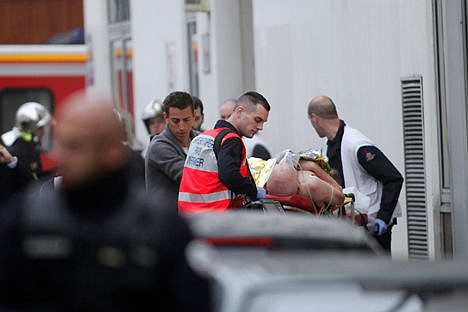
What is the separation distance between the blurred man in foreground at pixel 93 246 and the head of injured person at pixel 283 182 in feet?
18.3

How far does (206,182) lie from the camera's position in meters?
9.83

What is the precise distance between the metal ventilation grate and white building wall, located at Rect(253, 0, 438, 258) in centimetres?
14

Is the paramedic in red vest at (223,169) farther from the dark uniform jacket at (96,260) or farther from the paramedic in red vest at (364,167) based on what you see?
Result: the dark uniform jacket at (96,260)

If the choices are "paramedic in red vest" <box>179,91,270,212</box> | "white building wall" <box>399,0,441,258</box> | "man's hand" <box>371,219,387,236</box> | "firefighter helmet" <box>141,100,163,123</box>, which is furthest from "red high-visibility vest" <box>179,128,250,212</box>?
"firefighter helmet" <box>141,100,163,123</box>

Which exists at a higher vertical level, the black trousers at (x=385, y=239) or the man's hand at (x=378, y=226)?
the man's hand at (x=378, y=226)

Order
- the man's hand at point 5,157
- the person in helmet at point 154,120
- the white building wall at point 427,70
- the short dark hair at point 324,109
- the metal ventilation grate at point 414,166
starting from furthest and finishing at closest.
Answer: the person in helmet at point 154,120 → the man's hand at point 5,157 → the metal ventilation grate at point 414,166 → the white building wall at point 427,70 → the short dark hair at point 324,109

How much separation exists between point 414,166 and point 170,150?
2.90 m

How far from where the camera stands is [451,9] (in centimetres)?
1123

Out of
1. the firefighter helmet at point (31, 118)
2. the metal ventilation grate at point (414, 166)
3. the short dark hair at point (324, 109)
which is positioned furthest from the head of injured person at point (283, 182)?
the firefighter helmet at point (31, 118)

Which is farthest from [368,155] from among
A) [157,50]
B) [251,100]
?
[157,50]

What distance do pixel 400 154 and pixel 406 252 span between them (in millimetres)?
875

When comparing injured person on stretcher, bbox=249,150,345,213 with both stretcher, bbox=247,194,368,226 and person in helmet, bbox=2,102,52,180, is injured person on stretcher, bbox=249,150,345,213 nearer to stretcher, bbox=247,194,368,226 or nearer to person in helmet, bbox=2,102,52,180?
stretcher, bbox=247,194,368,226

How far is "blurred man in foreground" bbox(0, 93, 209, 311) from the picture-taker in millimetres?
4254

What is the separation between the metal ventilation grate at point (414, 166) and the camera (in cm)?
1255
